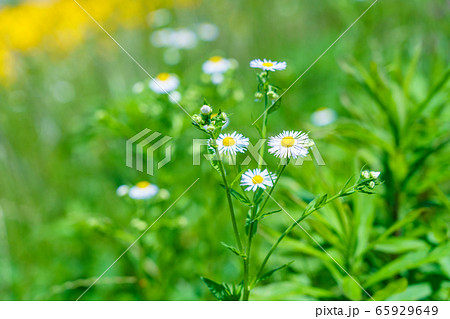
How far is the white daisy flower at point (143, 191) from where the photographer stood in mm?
1210

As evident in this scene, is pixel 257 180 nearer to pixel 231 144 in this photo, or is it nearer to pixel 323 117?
pixel 231 144

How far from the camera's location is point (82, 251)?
165 cm

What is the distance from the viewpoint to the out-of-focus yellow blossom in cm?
263

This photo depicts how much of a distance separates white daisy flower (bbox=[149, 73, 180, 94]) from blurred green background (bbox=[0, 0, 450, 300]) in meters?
0.03

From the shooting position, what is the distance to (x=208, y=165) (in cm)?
133

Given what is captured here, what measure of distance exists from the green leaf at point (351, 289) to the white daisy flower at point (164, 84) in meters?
0.69

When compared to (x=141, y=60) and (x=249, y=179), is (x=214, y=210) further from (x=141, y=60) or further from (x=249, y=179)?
(x=141, y=60)

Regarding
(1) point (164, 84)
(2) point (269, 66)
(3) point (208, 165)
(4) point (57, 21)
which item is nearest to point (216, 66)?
A: (1) point (164, 84)

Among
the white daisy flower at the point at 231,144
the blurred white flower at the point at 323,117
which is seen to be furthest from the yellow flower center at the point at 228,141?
the blurred white flower at the point at 323,117

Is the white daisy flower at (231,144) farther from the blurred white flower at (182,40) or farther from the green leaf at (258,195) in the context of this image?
the blurred white flower at (182,40)

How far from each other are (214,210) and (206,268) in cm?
19

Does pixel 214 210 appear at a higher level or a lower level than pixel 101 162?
lower

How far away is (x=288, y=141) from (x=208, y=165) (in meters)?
0.67

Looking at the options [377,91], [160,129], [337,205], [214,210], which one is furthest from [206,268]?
[377,91]
